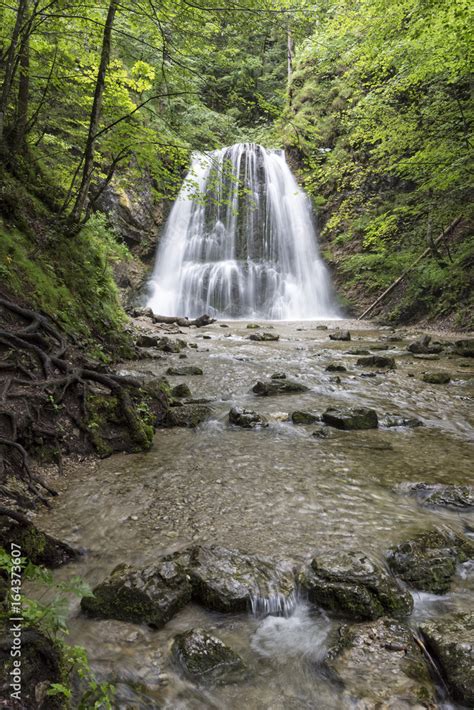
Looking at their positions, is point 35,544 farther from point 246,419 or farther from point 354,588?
point 246,419

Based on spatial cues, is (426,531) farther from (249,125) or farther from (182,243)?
(249,125)

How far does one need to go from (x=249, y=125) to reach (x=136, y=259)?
2126cm

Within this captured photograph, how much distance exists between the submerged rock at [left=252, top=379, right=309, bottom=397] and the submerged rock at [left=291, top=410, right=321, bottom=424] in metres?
1.56

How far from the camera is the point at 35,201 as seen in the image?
27.5 feet

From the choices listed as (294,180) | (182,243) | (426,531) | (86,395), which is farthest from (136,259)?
(426,531)

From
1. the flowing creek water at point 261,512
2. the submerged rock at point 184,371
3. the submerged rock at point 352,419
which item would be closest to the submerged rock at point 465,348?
the flowing creek water at point 261,512

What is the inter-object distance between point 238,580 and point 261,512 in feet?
3.26

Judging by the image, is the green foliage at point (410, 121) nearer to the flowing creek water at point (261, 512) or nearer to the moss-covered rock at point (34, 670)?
the flowing creek water at point (261, 512)

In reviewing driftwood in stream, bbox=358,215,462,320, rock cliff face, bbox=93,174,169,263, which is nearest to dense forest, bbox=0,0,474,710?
driftwood in stream, bbox=358,215,462,320

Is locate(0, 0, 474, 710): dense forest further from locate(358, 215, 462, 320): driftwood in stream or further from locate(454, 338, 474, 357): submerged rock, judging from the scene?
locate(358, 215, 462, 320): driftwood in stream

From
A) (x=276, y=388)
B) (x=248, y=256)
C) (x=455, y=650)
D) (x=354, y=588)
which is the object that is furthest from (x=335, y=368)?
(x=248, y=256)

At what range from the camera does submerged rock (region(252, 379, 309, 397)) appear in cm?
794

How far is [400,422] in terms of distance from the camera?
6293mm

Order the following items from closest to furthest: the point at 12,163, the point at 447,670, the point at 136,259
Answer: the point at 447,670
the point at 12,163
the point at 136,259
